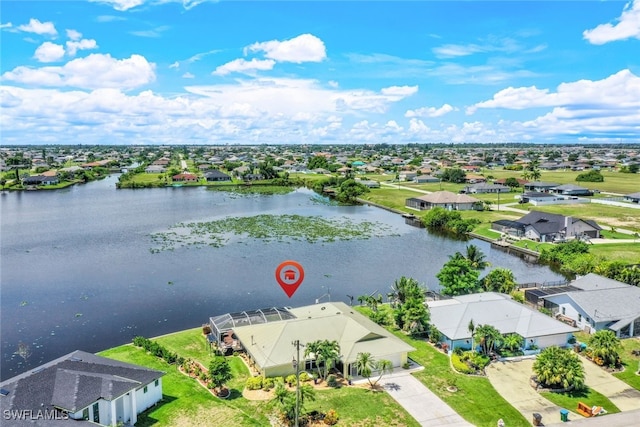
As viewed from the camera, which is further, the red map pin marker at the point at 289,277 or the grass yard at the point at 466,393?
the red map pin marker at the point at 289,277

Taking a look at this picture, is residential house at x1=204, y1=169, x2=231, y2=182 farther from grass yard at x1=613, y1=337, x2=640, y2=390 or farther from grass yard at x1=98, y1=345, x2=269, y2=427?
grass yard at x1=613, y1=337, x2=640, y2=390

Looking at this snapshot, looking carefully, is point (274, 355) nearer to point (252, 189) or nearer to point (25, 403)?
point (25, 403)

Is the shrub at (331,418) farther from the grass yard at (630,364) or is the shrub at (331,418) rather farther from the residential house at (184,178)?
the residential house at (184,178)

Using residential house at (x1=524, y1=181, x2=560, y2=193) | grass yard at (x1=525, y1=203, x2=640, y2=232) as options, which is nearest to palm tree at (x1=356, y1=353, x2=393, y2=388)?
grass yard at (x1=525, y1=203, x2=640, y2=232)

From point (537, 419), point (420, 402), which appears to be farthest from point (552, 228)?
point (420, 402)

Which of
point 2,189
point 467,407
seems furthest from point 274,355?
point 2,189

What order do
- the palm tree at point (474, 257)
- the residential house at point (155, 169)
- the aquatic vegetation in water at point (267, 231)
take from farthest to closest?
1. the residential house at point (155, 169)
2. the aquatic vegetation in water at point (267, 231)
3. the palm tree at point (474, 257)

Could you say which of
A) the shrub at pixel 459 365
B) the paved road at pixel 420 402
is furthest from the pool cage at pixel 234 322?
the shrub at pixel 459 365
